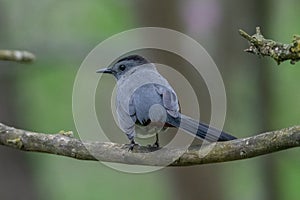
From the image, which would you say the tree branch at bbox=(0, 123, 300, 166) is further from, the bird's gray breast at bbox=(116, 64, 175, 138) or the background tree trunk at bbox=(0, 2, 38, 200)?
the background tree trunk at bbox=(0, 2, 38, 200)

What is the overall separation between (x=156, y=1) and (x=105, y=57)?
72 centimetres

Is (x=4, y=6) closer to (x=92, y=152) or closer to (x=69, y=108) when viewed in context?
(x=69, y=108)

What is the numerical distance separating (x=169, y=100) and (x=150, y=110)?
0.10 m

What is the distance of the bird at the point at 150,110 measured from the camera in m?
3.01

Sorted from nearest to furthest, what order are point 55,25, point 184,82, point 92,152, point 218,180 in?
point 92,152, point 184,82, point 218,180, point 55,25

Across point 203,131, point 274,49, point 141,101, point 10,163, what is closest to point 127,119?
point 141,101

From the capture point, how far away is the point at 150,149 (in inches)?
130

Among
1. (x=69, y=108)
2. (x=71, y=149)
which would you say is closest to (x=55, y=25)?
(x=69, y=108)

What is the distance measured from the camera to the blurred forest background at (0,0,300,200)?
6.52 m

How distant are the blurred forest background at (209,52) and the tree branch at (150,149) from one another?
3.22m

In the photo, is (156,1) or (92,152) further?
(156,1)

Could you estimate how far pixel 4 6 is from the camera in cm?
801

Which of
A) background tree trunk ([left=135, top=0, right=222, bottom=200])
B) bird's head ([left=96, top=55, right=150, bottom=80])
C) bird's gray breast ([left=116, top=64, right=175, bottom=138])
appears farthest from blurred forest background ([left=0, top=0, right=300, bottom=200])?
bird's gray breast ([left=116, top=64, right=175, bottom=138])

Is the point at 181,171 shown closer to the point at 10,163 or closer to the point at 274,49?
the point at 10,163
